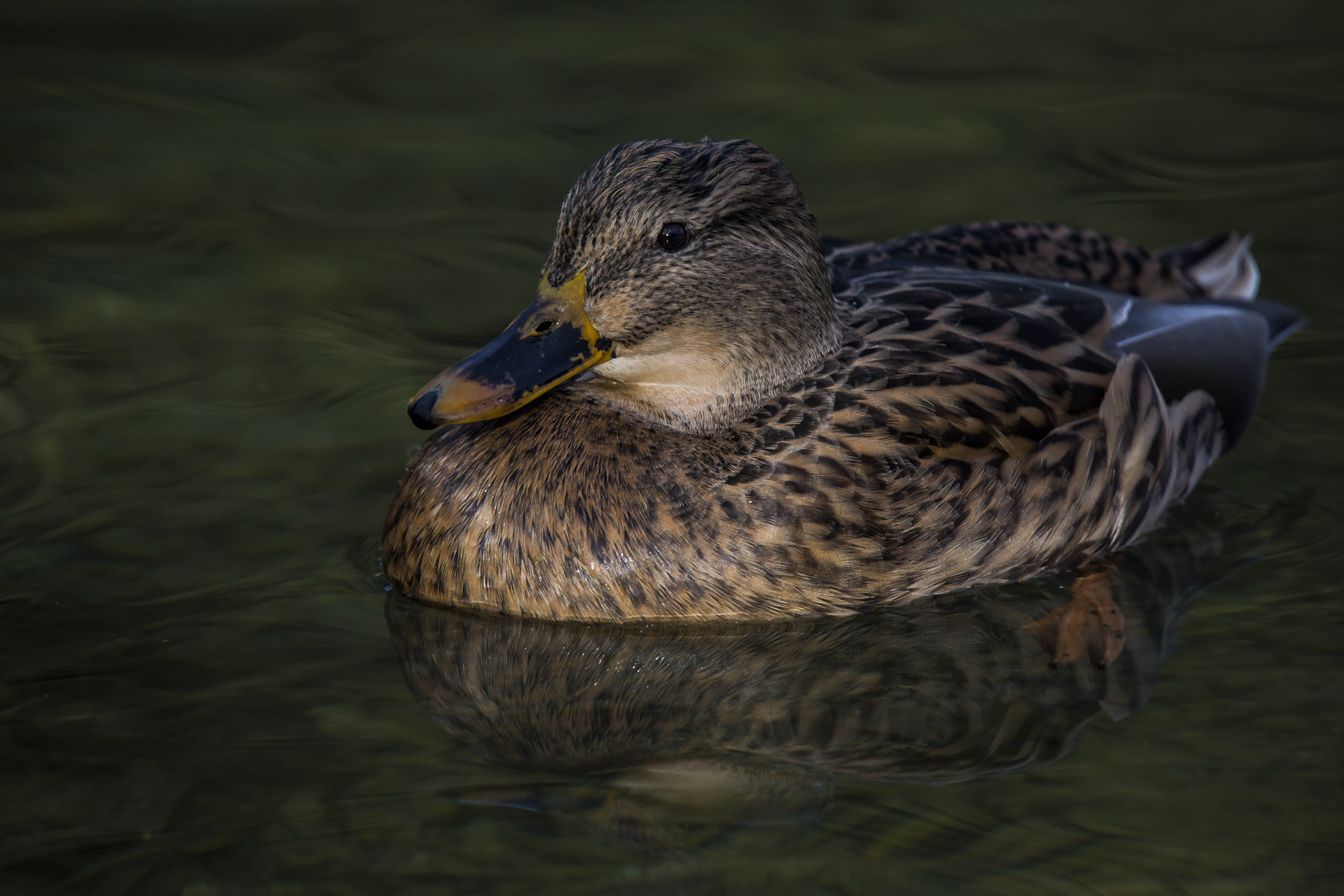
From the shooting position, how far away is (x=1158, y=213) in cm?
904

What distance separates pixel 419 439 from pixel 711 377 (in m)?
1.73

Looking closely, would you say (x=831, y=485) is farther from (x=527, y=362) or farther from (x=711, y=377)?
(x=527, y=362)

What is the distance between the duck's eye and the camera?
541 centimetres

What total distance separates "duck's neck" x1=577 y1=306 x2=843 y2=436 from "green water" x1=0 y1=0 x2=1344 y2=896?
802 millimetres

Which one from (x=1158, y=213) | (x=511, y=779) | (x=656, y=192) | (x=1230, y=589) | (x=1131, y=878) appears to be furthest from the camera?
(x=1158, y=213)

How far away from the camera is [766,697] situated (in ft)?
16.9

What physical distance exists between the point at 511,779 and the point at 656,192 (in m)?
2.05

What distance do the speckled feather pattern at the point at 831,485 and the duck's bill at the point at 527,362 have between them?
1.27 feet

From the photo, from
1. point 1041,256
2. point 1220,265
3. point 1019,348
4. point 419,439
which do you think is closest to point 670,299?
point 1019,348

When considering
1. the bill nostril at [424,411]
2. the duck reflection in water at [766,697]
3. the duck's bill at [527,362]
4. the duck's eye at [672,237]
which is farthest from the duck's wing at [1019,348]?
the bill nostril at [424,411]

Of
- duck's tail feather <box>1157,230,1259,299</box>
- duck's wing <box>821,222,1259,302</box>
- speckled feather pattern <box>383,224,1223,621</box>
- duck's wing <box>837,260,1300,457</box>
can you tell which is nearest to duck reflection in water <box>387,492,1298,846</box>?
speckled feather pattern <box>383,224,1223,621</box>

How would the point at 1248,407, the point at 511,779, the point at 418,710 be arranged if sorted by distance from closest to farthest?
1. the point at 511,779
2. the point at 418,710
3. the point at 1248,407

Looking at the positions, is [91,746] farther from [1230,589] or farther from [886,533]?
[1230,589]

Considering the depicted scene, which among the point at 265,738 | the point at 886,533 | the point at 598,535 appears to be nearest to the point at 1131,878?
the point at 886,533
